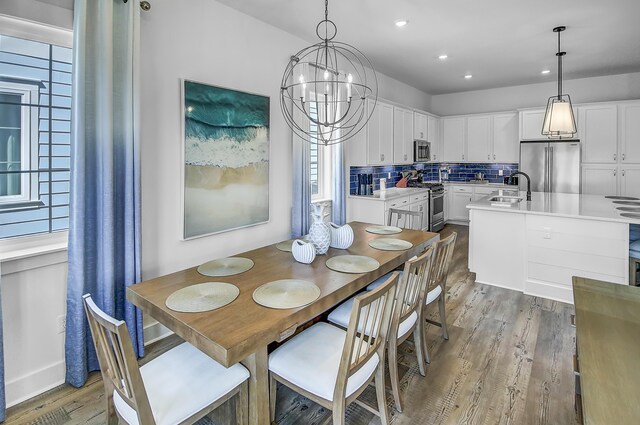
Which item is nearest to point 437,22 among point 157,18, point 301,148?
point 301,148

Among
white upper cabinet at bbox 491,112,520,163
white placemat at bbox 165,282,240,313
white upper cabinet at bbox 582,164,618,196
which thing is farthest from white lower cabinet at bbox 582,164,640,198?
white placemat at bbox 165,282,240,313

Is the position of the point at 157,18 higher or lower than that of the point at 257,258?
higher

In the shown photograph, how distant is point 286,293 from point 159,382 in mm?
664

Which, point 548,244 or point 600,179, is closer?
point 548,244

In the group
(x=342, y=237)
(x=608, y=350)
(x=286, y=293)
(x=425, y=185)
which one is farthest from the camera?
(x=425, y=185)

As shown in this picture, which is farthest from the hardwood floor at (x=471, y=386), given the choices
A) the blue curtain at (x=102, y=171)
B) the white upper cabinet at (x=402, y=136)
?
the white upper cabinet at (x=402, y=136)

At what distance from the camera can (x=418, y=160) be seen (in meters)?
6.36

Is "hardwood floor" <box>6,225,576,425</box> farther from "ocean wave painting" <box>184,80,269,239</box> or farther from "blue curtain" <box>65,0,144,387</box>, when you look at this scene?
"ocean wave painting" <box>184,80,269,239</box>

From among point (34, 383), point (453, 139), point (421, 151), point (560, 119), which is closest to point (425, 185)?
point (421, 151)

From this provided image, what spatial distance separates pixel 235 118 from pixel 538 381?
3.08 m

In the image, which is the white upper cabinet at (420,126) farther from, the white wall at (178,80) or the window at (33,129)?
the window at (33,129)

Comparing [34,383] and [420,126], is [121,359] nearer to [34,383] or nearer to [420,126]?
[34,383]

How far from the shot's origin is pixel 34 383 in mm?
2174

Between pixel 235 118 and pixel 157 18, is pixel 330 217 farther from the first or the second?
pixel 157 18
